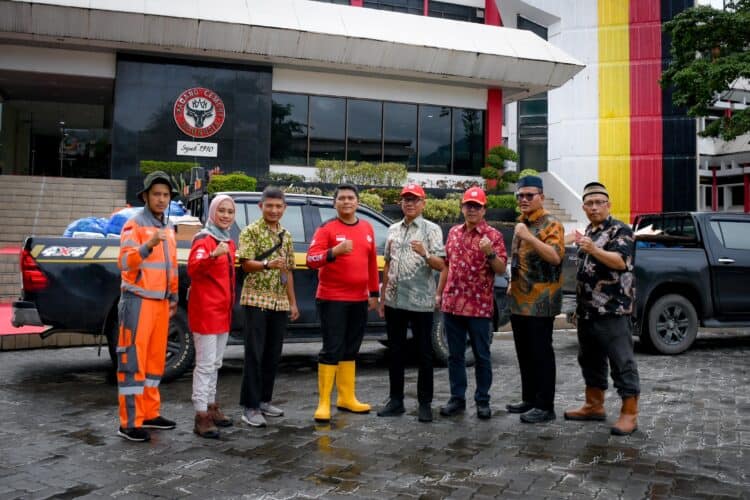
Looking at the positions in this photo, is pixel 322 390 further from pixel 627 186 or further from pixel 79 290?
pixel 627 186

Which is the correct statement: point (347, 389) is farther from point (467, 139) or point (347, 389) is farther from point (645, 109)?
point (645, 109)

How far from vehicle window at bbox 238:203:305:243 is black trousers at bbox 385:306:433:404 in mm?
2168

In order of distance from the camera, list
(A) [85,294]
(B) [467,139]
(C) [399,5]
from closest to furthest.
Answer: (A) [85,294]
(B) [467,139]
(C) [399,5]

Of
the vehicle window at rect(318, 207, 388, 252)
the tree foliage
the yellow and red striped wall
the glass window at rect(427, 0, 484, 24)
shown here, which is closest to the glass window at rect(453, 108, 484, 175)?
the yellow and red striped wall

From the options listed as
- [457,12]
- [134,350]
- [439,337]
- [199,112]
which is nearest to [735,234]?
[439,337]

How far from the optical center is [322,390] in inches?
220

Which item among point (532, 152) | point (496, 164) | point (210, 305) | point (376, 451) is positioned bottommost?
point (376, 451)

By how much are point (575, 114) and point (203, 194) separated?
77.7ft

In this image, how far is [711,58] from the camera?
19.9 meters

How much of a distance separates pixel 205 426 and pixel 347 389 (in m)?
1.34

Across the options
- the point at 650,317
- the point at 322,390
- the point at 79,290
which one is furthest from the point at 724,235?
the point at 79,290

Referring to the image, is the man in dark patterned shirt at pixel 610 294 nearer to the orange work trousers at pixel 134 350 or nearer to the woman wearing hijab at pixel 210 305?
the woman wearing hijab at pixel 210 305

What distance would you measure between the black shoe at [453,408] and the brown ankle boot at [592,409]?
887mm

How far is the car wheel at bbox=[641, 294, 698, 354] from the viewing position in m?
8.99
